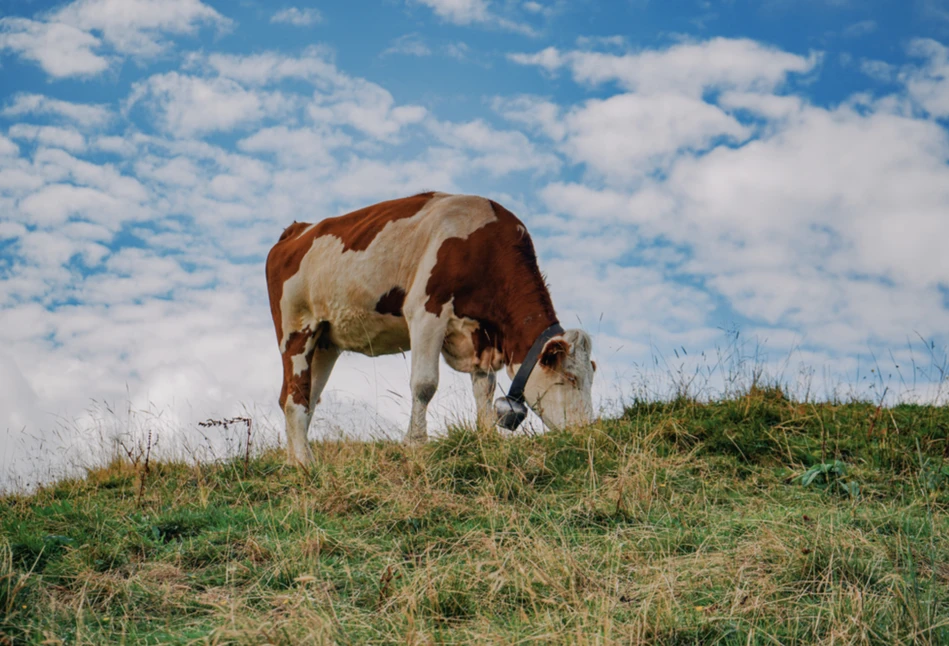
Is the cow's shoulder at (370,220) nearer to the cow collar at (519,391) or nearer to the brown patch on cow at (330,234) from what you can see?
the brown patch on cow at (330,234)

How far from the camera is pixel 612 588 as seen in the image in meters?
4.09

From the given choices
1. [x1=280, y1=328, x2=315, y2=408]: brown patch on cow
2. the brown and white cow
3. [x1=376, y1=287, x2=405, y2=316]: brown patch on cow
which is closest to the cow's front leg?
the brown and white cow

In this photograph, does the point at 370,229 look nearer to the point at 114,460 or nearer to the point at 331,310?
the point at 331,310

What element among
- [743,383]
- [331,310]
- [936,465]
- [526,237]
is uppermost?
[526,237]

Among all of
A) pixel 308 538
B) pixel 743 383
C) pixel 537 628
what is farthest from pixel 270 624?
pixel 743 383

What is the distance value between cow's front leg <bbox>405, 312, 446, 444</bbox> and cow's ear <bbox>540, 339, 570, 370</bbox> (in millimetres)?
1055

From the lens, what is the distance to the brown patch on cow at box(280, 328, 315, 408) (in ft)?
31.3

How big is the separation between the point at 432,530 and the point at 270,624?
6.06ft

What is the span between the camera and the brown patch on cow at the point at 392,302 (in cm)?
873

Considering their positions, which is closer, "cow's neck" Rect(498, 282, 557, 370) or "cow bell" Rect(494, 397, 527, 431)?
"cow bell" Rect(494, 397, 527, 431)

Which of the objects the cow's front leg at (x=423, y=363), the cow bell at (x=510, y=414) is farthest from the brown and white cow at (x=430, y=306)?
the cow bell at (x=510, y=414)

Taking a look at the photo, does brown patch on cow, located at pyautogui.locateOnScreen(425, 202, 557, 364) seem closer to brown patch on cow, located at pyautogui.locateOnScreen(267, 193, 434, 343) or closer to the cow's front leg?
the cow's front leg

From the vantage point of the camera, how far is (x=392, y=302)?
28.8 feet

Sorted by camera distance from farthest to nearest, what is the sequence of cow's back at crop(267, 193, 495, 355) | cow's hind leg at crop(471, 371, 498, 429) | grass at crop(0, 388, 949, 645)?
cow's hind leg at crop(471, 371, 498, 429) → cow's back at crop(267, 193, 495, 355) → grass at crop(0, 388, 949, 645)
